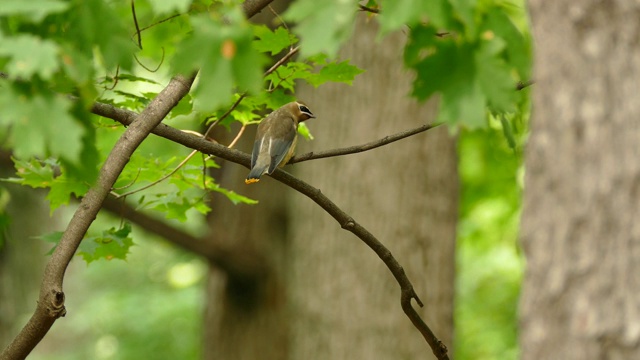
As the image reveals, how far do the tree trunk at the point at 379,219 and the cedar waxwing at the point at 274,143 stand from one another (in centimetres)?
198

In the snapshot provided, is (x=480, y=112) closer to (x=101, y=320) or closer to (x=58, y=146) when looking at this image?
(x=58, y=146)

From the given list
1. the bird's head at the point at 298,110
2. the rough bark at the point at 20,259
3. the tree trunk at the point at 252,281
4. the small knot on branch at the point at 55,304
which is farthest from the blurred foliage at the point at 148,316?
the small knot on branch at the point at 55,304

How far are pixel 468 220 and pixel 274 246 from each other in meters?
5.12

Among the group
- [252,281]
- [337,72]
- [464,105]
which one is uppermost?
[252,281]

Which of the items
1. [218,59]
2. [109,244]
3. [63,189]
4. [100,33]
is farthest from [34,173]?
[218,59]

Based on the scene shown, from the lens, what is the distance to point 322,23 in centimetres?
196

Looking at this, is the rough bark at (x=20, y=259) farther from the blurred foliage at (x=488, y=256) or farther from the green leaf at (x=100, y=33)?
the green leaf at (x=100, y=33)

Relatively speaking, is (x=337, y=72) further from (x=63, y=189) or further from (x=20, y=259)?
(x=20, y=259)

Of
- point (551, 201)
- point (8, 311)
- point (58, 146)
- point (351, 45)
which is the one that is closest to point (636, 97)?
point (551, 201)

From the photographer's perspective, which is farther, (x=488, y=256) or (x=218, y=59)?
(x=488, y=256)

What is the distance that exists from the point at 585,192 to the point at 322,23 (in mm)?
723

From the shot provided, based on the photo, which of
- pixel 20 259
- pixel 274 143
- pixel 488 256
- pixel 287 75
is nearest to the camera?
pixel 287 75

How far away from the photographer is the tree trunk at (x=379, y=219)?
662 cm

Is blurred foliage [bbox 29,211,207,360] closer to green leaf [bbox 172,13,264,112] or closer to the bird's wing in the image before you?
the bird's wing
